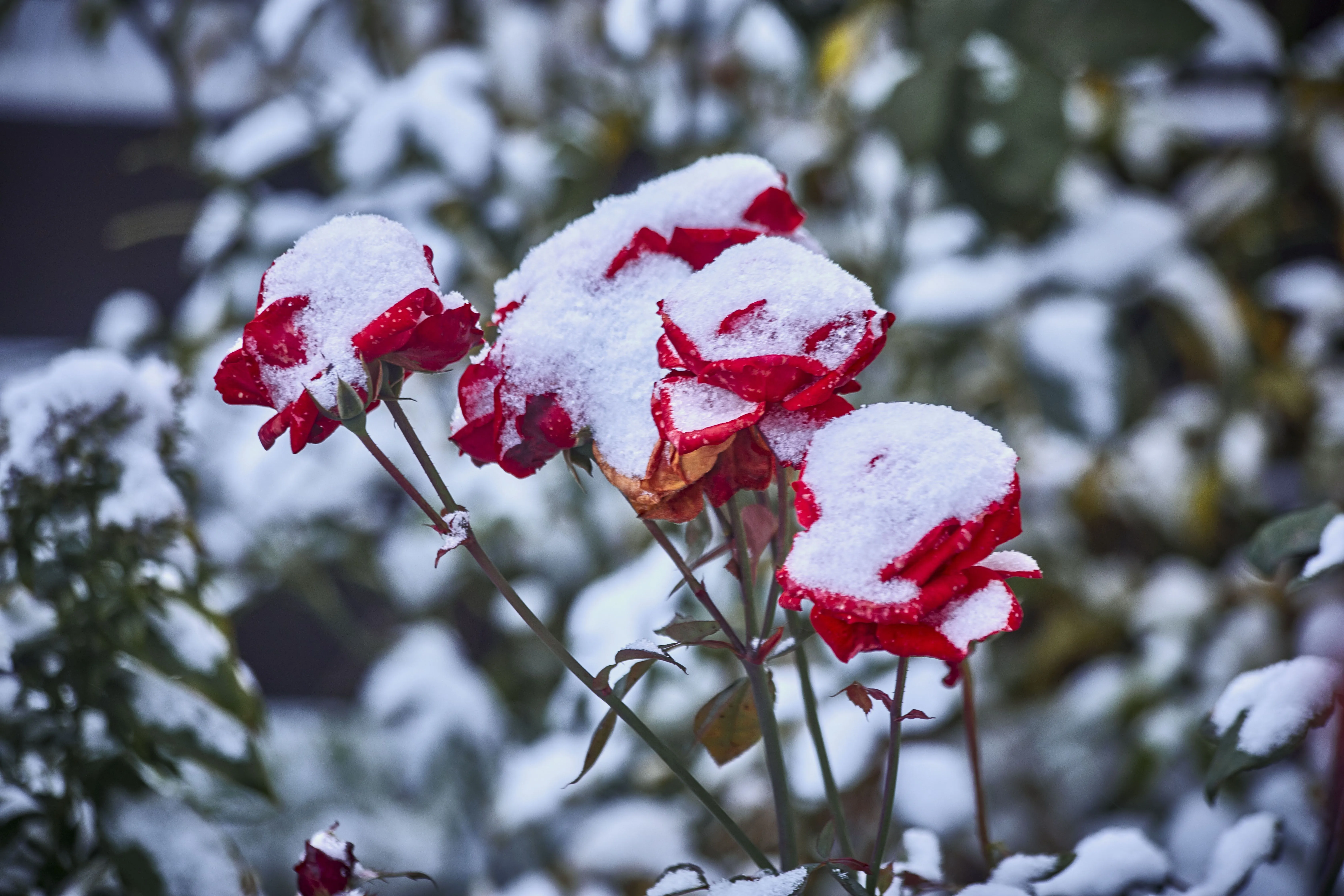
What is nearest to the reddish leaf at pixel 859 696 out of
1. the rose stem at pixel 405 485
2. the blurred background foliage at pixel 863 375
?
the rose stem at pixel 405 485

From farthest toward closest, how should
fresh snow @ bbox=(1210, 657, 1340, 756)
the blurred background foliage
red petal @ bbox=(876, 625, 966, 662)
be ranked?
the blurred background foliage
fresh snow @ bbox=(1210, 657, 1340, 756)
red petal @ bbox=(876, 625, 966, 662)

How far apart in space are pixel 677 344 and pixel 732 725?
0.13 m

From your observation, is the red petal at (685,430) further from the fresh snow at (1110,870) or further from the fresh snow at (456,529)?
the fresh snow at (1110,870)

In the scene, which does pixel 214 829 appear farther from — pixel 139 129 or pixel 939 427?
pixel 139 129

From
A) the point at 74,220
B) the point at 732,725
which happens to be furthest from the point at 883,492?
the point at 74,220

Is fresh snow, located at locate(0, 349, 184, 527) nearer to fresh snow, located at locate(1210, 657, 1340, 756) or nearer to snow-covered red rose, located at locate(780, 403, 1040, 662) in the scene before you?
snow-covered red rose, located at locate(780, 403, 1040, 662)

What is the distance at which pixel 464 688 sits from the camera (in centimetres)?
79

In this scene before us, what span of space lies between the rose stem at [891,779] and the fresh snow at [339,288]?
15cm

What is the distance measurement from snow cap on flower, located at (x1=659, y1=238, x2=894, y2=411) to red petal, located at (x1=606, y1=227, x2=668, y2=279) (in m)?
0.03

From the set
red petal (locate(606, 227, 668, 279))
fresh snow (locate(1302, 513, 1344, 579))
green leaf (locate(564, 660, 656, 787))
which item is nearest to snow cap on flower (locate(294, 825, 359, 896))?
green leaf (locate(564, 660, 656, 787))

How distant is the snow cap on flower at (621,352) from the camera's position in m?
0.24

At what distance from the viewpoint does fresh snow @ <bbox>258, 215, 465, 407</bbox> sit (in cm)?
24

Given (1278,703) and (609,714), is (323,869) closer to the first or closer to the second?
(609,714)

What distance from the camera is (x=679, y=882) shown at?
0.28m
